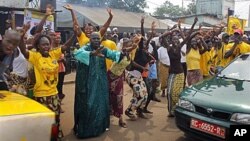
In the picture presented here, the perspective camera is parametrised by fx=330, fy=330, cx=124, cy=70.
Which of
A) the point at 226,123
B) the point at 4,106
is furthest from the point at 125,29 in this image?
the point at 4,106

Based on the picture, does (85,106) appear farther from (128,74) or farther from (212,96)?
(212,96)

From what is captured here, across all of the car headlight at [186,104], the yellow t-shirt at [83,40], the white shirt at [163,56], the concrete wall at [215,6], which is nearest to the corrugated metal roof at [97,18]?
the white shirt at [163,56]

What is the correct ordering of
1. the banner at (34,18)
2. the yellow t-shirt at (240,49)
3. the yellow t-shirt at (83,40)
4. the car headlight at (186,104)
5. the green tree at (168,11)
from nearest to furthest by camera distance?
1. the car headlight at (186,104)
2. the yellow t-shirt at (83,40)
3. the banner at (34,18)
4. the yellow t-shirt at (240,49)
5. the green tree at (168,11)

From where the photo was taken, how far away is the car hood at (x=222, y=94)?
426cm

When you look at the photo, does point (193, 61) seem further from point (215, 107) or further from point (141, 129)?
point (215, 107)

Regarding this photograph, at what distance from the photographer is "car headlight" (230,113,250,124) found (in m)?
4.07

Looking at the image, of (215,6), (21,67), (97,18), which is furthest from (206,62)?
(215,6)

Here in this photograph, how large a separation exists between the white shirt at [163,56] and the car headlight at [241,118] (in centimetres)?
496

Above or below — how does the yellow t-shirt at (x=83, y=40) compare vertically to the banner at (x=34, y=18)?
below

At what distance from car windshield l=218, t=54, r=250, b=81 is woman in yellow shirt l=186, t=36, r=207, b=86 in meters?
1.51

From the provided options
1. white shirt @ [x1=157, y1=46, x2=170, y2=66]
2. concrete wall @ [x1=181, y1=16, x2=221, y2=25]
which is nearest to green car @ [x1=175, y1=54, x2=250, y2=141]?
white shirt @ [x1=157, y1=46, x2=170, y2=66]

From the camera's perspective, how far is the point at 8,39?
3.21 m

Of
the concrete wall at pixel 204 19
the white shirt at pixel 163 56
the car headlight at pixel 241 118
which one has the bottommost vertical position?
the car headlight at pixel 241 118

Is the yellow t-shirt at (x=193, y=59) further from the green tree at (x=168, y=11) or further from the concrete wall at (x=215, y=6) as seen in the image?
the green tree at (x=168, y=11)
